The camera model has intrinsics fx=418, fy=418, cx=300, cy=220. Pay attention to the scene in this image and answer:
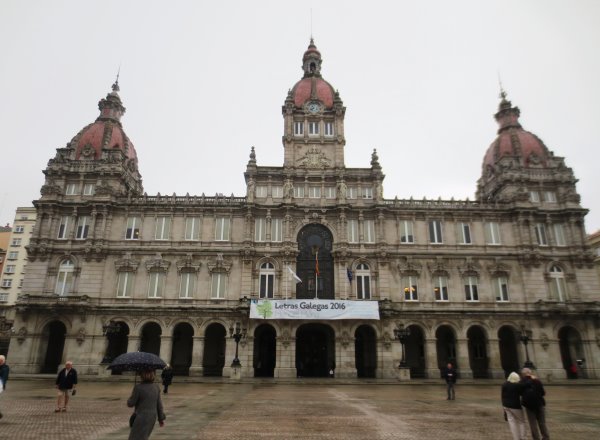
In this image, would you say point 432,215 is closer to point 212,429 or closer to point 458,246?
point 458,246

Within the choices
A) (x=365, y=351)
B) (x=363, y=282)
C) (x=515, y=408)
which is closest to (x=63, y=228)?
(x=363, y=282)

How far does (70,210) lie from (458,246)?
4406cm

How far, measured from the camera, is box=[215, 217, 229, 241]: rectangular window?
46969mm

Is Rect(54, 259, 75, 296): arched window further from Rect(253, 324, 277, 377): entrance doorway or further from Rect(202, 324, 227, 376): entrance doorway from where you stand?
Rect(253, 324, 277, 377): entrance doorway

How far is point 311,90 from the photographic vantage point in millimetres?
54219

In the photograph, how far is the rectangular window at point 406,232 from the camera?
1873 inches

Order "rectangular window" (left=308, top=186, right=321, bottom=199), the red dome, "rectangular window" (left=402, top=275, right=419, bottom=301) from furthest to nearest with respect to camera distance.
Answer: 1. the red dome
2. "rectangular window" (left=308, top=186, right=321, bottom=199)
3. "rectangular window" (left=402, top=275, right=419, bottom=301)

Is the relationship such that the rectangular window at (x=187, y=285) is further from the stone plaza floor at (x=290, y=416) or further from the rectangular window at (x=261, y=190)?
the stone plaza floor at (x=290, y=416)

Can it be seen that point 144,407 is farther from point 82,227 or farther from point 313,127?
point 313,127

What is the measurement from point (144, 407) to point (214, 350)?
125ft

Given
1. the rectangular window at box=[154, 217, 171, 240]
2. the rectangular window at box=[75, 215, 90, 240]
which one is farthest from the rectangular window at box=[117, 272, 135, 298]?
the rectangular window at box=[75, 215, 90, 240]

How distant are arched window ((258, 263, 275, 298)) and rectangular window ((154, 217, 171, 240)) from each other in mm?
11361

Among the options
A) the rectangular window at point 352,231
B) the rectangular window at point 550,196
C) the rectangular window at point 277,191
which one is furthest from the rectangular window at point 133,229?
the rectangular window at point 550,196

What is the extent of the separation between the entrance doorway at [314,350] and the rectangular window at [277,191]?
14.9 m
